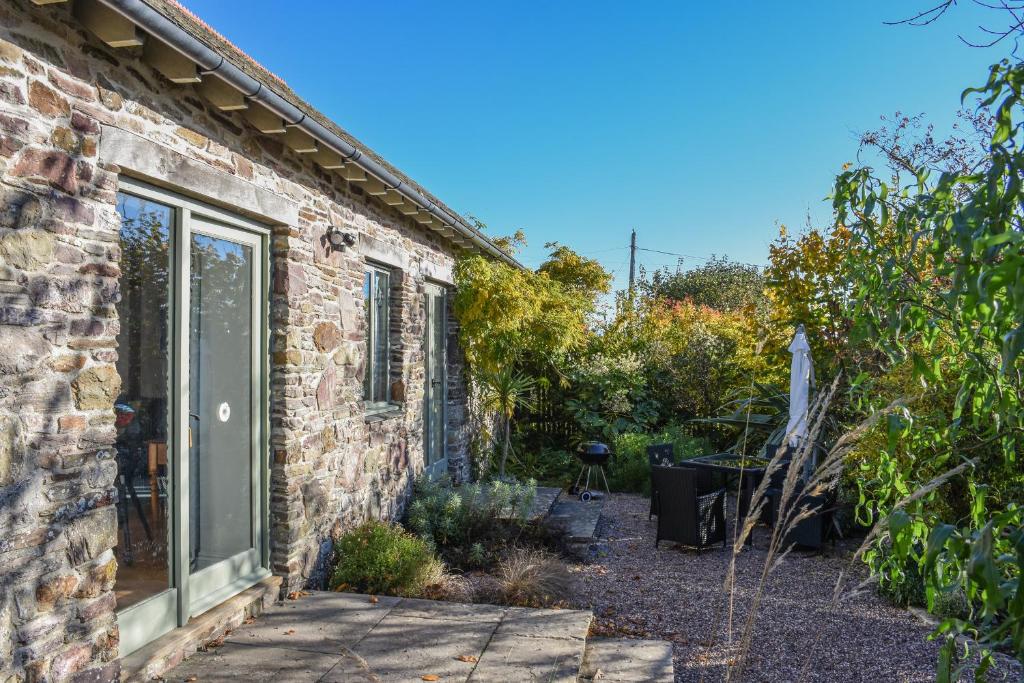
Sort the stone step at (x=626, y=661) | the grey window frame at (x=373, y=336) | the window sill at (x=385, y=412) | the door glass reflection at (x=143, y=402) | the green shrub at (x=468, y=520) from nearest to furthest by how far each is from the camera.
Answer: the door glass reflection at (x=143, y=402) → the stone step at (x=626, y=661) → the green shrub at (x=468, y=520) → the window sill at (x=385, y=412) → the grey window frame at (x=373, y=336)

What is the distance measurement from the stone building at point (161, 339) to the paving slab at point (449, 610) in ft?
2.97

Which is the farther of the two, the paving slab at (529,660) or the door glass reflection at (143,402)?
the paving slab at (529,660)

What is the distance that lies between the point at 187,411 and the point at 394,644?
1.84 metres

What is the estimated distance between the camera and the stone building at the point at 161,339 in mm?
2922

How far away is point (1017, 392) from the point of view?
2.01 m

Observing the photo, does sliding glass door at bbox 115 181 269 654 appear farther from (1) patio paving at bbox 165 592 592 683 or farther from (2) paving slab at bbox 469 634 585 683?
(2) paving slab at bbox 469 634 585 683

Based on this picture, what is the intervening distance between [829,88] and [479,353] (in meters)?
5.18

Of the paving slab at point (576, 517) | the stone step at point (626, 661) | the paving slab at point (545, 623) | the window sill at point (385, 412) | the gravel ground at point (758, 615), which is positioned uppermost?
the window sill at point (385, 412)

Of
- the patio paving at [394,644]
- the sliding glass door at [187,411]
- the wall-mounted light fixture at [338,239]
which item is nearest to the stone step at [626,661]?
the patio paving at [394,644]

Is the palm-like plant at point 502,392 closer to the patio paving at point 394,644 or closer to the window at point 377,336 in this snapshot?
the window at point 377,336

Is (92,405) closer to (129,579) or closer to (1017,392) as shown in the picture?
(129,579)

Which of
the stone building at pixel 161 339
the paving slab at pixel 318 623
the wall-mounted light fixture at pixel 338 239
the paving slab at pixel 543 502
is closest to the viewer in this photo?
the stone building at pixel 161 339

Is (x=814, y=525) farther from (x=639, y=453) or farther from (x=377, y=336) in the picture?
(x=377, y=336)

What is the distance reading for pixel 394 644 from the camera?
13.5 ft
